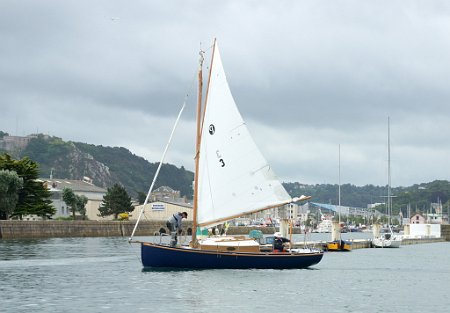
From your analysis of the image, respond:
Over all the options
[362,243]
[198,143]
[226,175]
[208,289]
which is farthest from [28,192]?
[208,289]

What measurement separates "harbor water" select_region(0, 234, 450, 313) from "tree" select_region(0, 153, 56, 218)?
6984 centimetres

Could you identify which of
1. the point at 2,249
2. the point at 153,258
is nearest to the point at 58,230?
the point at 2,249

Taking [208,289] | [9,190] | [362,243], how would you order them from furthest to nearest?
[9,190] → [362,243] → [208,289]

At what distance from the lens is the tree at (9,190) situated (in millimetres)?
135775

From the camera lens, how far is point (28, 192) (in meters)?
146

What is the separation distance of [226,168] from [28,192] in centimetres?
8952

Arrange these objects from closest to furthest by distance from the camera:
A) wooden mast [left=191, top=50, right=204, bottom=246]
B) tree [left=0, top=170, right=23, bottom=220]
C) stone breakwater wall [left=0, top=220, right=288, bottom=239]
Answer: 1. wooden mast [left=191, top=50, right=204, bottom=246]
2. stone breakwater wall [left=0, top=220, right=288, bottom=239]
3. tree [left=0, top=170, right=23, bottom=220]

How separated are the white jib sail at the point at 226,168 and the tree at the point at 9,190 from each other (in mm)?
78764

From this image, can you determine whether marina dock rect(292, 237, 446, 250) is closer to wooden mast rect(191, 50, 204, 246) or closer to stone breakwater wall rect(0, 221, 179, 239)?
stone breakwater wall rect(0, 221, 179, 239)

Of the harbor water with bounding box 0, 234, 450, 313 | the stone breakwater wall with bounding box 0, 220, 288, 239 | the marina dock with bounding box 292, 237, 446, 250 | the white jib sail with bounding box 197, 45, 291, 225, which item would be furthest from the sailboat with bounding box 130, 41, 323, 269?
the stone breakwater wall with bounding box 0, 220, 288, 239

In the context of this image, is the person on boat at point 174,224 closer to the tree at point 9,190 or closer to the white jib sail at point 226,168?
the white jib sail at point 226,168

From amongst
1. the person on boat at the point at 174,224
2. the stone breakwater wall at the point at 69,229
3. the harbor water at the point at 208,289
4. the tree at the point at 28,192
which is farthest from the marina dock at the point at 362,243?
the tree at the point at 28,192

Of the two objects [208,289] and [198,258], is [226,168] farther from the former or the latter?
[208,289]

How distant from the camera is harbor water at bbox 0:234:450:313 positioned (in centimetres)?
4544
